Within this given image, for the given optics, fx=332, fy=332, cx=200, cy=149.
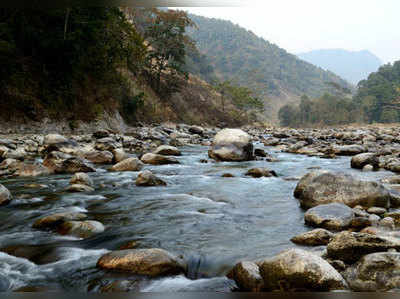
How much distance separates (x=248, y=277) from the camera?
188 centimetres

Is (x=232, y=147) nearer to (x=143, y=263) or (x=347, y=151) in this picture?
(x=347, y=151)

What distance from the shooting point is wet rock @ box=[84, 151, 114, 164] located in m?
7.63

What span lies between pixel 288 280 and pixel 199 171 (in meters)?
5.26

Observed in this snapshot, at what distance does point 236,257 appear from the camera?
2418 millimetres

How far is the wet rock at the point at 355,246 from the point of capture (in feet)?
6.75

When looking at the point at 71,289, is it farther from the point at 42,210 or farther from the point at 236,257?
the point at 42,210

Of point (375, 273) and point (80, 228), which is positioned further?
point (80, 228)

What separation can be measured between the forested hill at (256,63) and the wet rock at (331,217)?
11117 cm

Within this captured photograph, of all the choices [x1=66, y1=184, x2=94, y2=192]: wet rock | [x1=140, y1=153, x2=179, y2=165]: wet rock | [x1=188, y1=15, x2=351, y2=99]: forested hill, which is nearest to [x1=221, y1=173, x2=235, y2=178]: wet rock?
[x1=140, y1=153, x2=179, y2=165]: wet rock

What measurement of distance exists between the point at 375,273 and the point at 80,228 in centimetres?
233

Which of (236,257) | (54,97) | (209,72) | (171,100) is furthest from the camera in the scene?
(209,72)

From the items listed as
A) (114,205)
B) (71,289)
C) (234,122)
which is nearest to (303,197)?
(114,205)

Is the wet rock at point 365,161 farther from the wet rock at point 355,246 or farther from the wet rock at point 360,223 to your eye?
the wet rock at point 355,246

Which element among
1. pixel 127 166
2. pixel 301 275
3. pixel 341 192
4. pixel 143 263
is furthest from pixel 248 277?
pixel 127 166
